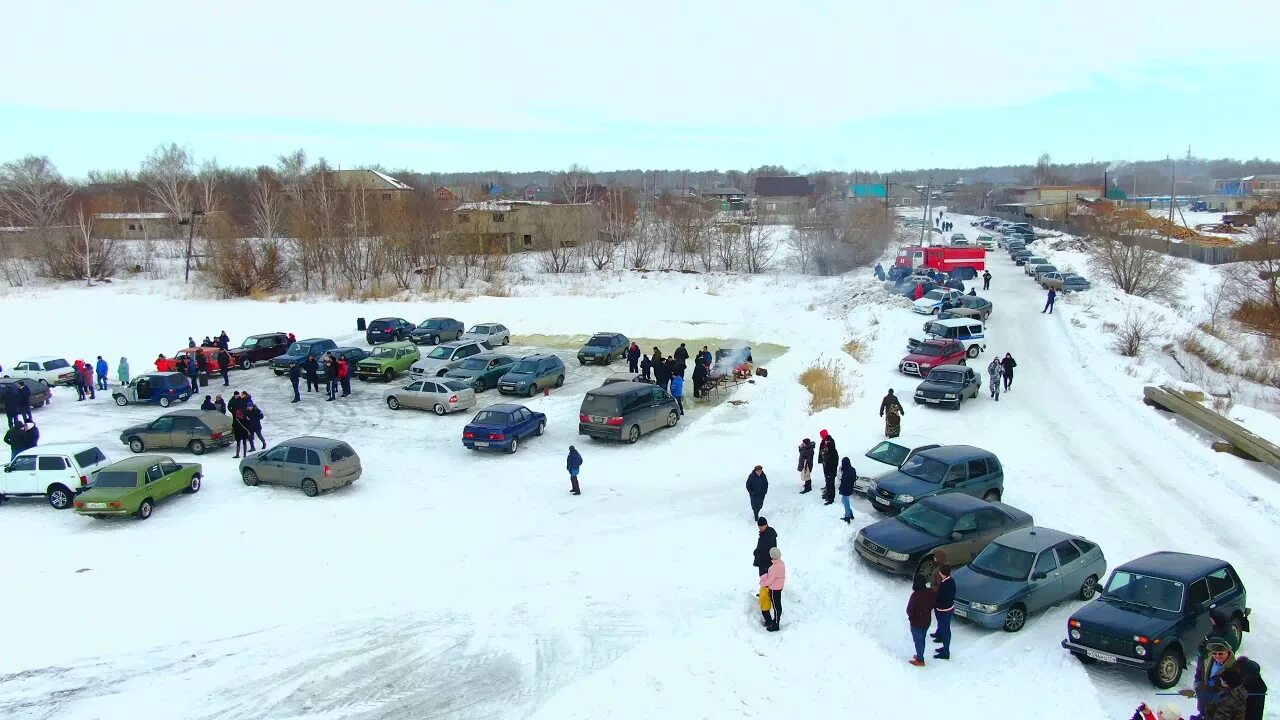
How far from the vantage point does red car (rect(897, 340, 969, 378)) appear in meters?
29.4

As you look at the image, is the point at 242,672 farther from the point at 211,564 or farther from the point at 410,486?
the point at 410,486

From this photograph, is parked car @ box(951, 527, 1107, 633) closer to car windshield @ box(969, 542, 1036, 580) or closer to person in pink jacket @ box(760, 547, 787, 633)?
car windshield @ box(969, 542, 1036, 580)

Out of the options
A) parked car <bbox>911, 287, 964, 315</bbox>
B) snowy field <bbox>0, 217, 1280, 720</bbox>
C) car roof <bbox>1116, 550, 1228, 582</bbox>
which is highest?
parked car <bbox>911, 287, 964, 315</bbox>

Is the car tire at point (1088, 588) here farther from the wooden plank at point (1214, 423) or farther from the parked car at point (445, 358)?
the parked car at point (445, 358)

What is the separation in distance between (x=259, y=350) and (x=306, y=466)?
19.0m

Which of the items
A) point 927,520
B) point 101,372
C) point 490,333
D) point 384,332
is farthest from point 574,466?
point 384,332

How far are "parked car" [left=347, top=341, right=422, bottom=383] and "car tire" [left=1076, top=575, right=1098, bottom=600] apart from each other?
25507 mm

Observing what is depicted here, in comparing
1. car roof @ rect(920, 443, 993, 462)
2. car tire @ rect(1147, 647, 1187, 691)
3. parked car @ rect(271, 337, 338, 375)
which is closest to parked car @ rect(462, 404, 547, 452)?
car roof @ rect(920, 443, 993, 462)

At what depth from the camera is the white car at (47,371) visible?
30438 mm

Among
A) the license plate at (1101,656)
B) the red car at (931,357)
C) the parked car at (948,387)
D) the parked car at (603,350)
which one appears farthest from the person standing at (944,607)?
the parked car at (603,350)

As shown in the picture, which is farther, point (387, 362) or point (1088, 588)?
point (387, 362)

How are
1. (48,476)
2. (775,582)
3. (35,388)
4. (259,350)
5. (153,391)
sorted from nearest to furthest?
(775,582) → (48,476) → (35,388) → (153,391) → (259,350)

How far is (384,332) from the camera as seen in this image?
3972cm

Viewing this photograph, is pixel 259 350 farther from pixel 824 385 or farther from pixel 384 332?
pixel 824 385
